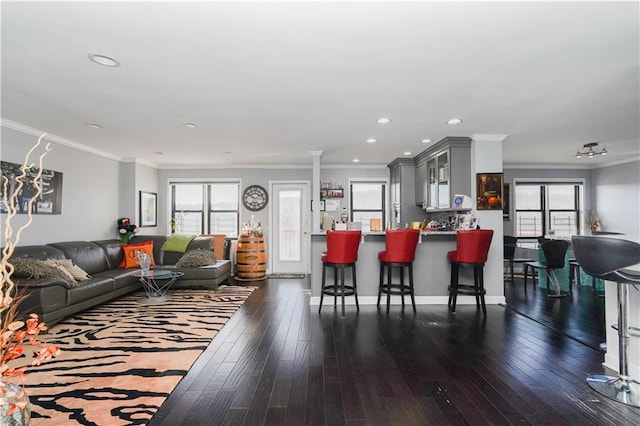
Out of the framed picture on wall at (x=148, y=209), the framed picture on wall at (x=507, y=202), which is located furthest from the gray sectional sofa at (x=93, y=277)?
the framed picture on wall at (x=507, y=202)

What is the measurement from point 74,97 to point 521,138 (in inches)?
221

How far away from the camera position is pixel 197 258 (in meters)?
5.91

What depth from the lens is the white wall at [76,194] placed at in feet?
14.8

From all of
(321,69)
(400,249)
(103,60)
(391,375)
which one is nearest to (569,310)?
(400,249)

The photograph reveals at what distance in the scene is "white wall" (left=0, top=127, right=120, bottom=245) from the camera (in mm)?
4496

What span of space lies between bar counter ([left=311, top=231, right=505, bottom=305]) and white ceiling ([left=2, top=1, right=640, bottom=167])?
4.93 ft

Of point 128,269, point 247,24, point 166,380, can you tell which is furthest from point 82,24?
point 128,269

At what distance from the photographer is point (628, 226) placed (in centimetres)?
700

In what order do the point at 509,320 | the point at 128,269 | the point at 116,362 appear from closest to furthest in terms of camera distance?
the point at 116,362 → the point at 509,320 → the point at 128,269

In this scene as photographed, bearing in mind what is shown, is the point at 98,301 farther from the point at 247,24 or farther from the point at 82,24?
the point at 247,24

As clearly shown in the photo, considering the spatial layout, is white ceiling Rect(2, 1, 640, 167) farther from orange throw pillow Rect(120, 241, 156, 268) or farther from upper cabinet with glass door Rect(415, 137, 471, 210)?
orange throw pillow Rect(120, 241, 156, 268)

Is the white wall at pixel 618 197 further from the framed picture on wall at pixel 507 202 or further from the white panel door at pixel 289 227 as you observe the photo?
the white panel door at pixel 289 227

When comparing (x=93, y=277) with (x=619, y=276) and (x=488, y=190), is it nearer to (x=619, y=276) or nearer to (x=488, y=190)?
(x=488, y=190)

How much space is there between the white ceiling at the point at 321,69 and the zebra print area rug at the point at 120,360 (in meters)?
2.34
